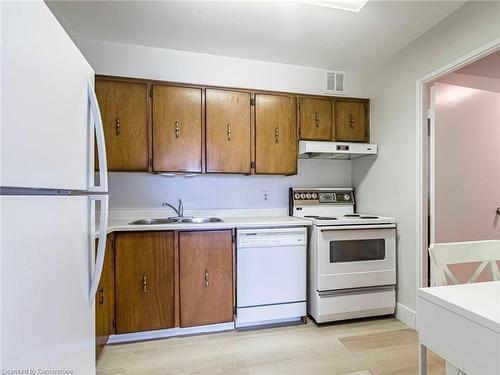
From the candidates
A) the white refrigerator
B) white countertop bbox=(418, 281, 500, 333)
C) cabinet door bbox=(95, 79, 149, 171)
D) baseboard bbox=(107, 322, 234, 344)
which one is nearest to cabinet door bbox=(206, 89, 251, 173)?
cabinet door bbox=(95, 79, 149, 171)

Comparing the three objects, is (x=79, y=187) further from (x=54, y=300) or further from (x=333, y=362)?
(x=333, y=362)

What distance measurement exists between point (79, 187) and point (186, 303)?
4.99 feet

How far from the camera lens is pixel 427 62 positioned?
84.9 inches

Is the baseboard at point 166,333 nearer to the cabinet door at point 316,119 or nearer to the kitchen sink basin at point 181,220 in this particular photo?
the kitchen sink basin at point 181,220

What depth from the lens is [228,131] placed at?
246 centimetres

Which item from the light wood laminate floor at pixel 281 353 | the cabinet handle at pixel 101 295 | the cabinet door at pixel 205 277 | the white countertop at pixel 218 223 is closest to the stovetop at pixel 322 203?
the white countertop at pixel 218 223

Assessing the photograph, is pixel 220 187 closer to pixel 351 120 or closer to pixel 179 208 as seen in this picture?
pixel 179 208

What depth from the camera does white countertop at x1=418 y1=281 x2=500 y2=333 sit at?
78 centimetres

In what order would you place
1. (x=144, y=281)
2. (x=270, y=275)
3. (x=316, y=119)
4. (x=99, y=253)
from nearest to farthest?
(x=99, y=253), (x=144, y=281), (x=270, y=275), (x=316, y=119)

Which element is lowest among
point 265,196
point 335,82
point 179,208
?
point 179,208

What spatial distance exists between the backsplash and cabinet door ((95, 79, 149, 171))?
308 millimetres

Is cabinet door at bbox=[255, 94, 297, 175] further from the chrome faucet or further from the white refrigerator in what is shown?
the white refrigerator

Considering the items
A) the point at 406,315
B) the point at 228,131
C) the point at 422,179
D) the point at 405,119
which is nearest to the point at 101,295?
the point at 228,131

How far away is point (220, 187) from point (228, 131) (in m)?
0.60
